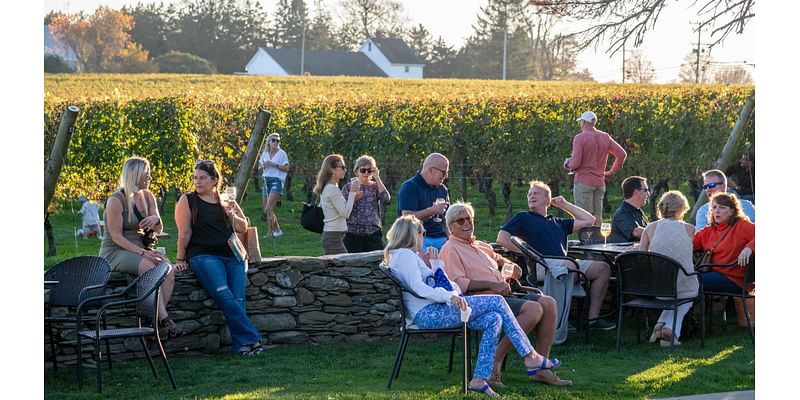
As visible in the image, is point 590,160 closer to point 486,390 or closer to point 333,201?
point 333,201

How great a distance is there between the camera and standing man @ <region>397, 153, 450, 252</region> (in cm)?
902

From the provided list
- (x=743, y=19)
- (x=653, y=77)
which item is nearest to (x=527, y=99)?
(x=743, y=19)

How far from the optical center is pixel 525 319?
751 cm

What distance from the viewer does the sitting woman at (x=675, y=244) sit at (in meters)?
Result: 8.75

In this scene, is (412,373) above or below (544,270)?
below

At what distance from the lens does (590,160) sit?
13180 mm

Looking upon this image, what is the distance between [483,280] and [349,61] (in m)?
72.6

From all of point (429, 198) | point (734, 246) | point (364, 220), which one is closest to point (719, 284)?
point (734, 246)

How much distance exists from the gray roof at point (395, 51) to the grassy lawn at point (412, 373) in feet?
231

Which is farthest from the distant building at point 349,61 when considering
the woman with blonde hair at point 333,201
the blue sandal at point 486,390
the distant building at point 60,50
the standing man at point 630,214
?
the blue sandal at point 486,390

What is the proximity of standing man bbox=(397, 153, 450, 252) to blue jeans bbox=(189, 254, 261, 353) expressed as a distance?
141 centimetres

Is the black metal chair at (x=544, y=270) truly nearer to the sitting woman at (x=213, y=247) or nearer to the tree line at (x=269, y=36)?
the sitting woman at (x=213, y=247)

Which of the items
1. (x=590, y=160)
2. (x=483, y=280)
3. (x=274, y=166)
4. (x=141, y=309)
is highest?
(x=590, y=160)
